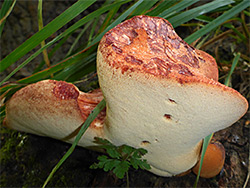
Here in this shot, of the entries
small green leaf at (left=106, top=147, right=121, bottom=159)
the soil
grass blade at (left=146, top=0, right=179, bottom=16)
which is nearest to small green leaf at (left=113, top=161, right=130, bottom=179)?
small green leaf at (left=106, top=147, right=121, bottom=159)

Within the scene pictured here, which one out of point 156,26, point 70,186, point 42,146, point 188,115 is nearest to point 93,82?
point 42,146

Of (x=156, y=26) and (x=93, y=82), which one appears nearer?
(x=156, y=26)

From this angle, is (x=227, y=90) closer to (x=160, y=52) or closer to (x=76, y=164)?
(x=160, y=52)

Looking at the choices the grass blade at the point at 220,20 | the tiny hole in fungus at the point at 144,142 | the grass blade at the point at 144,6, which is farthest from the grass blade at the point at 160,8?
the tiny hole in fungus at the point at 144,142

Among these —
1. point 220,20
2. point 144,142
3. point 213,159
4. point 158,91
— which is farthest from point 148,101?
point 220,20

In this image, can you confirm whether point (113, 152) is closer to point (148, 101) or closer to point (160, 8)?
point (148, 101)

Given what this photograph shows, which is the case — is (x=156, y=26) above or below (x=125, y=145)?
above
